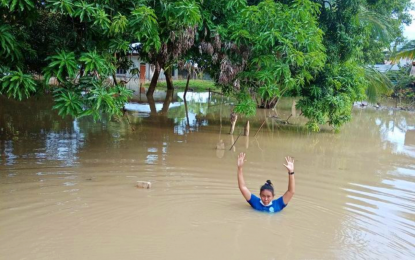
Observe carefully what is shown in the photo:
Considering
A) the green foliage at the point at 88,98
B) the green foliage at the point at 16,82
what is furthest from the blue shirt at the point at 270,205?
the green foliage at the point at 16,82

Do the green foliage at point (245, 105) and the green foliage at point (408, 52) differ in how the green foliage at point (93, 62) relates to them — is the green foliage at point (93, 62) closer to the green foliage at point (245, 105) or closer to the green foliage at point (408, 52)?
the green foliage at point (245, 105)

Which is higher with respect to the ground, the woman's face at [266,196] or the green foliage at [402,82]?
the green foliage at [402,82]

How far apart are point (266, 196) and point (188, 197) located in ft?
4.56

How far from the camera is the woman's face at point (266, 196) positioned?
5.92 m

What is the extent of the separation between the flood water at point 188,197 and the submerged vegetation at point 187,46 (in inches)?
57.4

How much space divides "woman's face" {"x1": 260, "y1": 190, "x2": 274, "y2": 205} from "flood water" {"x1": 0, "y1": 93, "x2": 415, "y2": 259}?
22 centimetres

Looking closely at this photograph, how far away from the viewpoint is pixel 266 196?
596cm

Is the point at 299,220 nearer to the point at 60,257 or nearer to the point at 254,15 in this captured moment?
the point at 60,257

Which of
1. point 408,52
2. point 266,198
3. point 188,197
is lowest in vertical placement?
point 188,197

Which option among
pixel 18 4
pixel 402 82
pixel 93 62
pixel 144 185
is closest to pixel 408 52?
pixel 402 82

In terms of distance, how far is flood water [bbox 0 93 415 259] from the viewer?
16.0ft

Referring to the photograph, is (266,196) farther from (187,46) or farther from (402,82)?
(402,82)

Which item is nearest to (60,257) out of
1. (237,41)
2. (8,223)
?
(8,223)

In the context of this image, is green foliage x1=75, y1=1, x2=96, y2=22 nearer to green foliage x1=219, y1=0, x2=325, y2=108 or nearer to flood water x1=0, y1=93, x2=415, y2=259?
flood water x1=0, y1=93, x2=415, y2=259
